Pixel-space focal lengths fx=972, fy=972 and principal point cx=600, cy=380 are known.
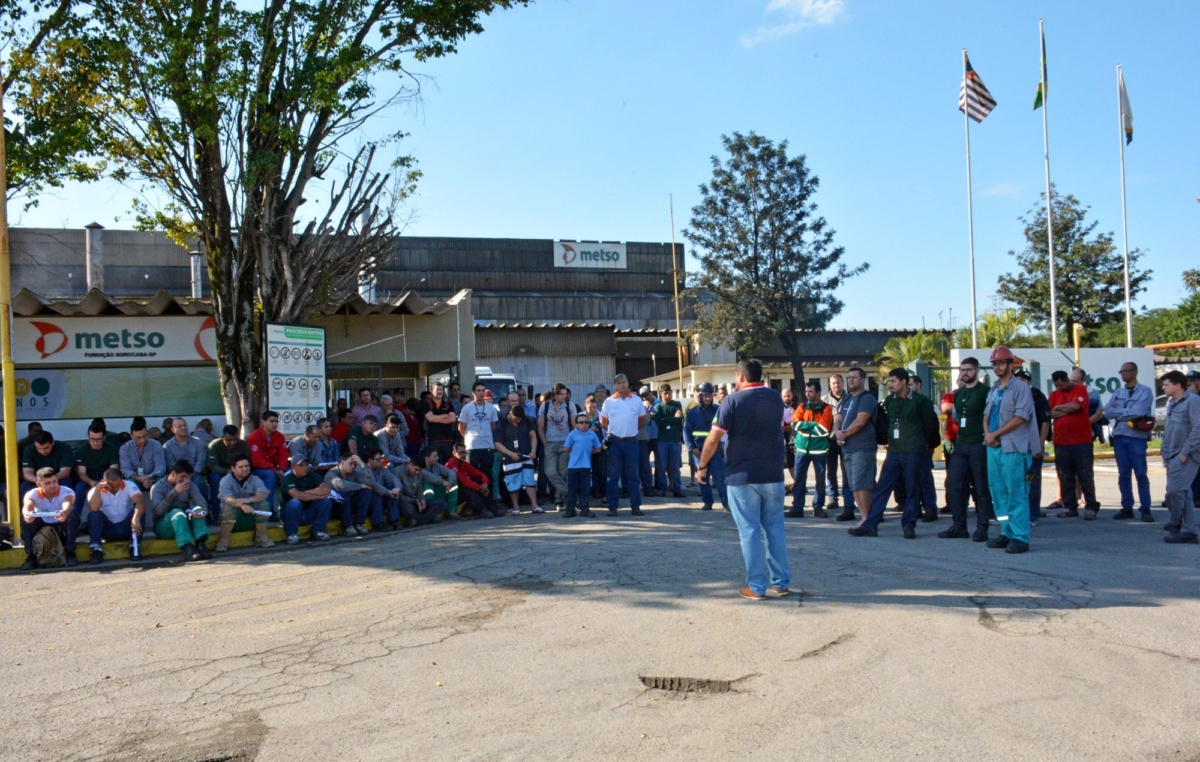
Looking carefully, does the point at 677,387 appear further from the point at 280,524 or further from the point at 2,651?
the point at 2,651

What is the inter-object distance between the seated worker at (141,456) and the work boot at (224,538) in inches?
56.5

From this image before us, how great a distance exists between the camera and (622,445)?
1308 centimetres

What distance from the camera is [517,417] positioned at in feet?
45.9

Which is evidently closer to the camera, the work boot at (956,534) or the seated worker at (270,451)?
the work boot at (956,534)

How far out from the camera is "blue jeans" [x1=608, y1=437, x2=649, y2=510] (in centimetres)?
1287

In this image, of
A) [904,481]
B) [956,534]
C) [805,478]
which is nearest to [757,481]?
[904,481]

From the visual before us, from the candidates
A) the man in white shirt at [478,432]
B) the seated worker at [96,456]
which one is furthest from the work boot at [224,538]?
the man in white shirt at [478,432]

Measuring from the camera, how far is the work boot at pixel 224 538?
432 inches

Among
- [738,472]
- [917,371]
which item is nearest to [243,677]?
[738,472]

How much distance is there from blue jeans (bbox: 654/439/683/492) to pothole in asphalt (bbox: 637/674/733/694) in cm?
988

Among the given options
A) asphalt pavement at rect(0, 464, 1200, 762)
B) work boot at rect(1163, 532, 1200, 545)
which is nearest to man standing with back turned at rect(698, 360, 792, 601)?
asphalt pavement at rect(0, 464, 1200, 762)

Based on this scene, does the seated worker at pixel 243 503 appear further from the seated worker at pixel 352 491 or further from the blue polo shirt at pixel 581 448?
the blue polo shirt at pixel 581 448

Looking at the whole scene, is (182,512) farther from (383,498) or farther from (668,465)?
(668,465)

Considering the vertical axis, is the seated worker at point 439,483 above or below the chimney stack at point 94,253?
below
